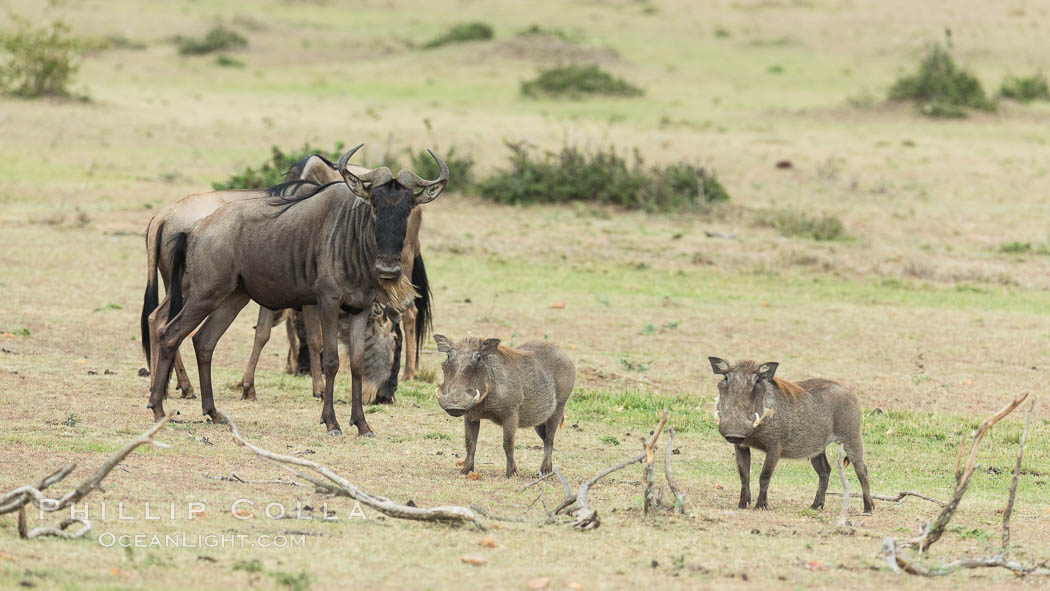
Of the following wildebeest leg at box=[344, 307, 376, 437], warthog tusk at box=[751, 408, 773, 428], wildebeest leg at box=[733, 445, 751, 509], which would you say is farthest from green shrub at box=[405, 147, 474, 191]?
warthog tusk at box=[751, 408, 773, 428]

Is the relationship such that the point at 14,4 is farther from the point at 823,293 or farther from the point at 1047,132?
the point at 823,293

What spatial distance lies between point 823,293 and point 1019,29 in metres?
34.9

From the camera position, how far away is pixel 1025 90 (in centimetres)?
3653

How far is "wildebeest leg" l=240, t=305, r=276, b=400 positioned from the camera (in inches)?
458

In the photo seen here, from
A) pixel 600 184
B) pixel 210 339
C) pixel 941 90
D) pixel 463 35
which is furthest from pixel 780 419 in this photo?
pixel 463 35

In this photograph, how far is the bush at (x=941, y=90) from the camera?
33.4 metres

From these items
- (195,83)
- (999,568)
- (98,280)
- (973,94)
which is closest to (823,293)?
(98,280)

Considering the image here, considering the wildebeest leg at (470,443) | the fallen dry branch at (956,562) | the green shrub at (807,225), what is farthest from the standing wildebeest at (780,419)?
the green shrub at (807,225)

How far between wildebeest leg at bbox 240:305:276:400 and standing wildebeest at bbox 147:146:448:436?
3.03 feet

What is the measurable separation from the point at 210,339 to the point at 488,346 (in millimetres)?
2794

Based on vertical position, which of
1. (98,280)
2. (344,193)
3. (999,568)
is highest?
(344,193)

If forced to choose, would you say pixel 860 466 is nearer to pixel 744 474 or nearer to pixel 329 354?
pixel 744 474

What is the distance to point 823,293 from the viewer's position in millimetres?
18000

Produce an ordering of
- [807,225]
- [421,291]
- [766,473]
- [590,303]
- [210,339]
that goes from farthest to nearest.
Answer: [807,225]
[590,303]
[421,291]
[210,339]
[766,473]
